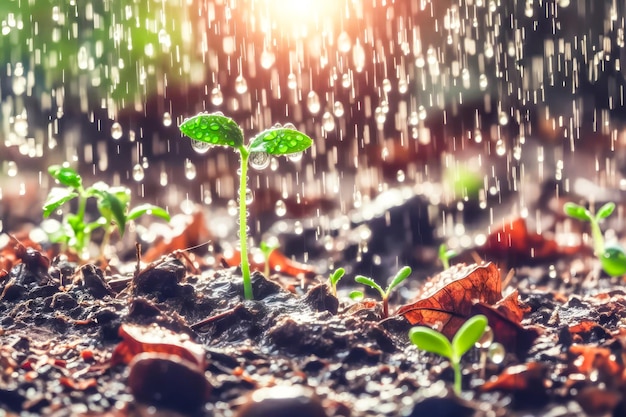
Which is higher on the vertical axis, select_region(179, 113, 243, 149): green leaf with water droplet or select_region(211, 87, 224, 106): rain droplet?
select_region(211, 87, 224, 106): rain droplet

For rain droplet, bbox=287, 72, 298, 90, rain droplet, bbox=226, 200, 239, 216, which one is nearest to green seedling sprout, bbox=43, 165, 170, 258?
rain droplet, bbox=226, 200, 239, 216

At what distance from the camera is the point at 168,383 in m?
1.00

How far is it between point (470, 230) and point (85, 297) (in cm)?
200

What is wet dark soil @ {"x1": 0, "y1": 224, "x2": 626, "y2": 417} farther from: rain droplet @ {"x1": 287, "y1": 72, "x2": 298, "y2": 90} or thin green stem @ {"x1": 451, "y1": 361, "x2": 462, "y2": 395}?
rain droplet @ {"x1": 287, "y1": 72, "x2": 298, "y2": 90}

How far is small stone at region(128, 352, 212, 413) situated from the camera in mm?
997

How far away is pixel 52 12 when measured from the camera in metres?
4.14

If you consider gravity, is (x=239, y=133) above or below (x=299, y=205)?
above

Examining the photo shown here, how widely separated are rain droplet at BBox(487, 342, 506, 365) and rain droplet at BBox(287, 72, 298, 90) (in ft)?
13.3

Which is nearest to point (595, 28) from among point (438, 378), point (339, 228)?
point (339, 228)

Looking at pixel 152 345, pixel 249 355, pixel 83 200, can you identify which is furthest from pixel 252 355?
pixel 83 200

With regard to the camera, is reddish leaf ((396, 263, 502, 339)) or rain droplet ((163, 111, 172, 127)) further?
rain droplet ((163, 111, 172, 127))

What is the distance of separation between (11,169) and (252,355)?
3.47 metres

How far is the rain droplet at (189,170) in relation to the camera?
14.0ft

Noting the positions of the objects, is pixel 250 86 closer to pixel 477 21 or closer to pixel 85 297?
pixel 477 21
